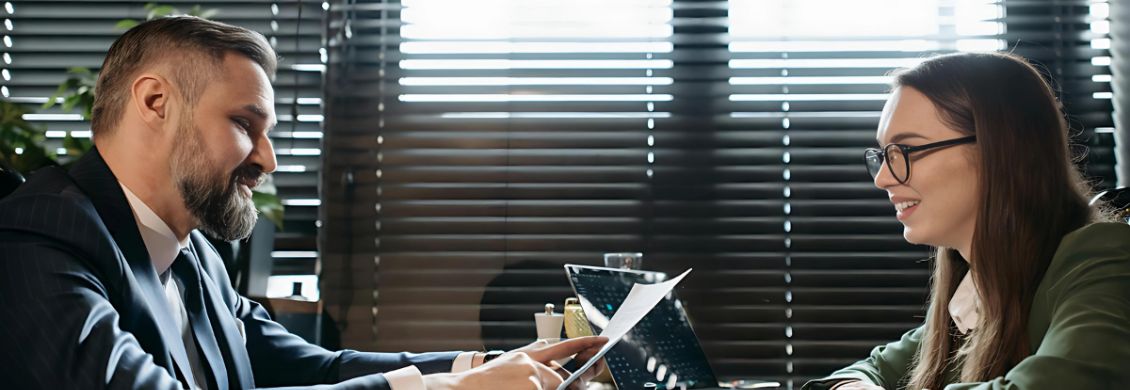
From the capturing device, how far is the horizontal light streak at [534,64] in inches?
121

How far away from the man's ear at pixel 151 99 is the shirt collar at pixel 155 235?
0.39 ft

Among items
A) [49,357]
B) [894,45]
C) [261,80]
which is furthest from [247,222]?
[894,45]

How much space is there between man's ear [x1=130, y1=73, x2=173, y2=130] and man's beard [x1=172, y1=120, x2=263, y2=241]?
0.12ft


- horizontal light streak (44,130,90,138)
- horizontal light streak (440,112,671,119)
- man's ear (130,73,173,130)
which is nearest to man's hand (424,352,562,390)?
man's ear (130,73,173,130)

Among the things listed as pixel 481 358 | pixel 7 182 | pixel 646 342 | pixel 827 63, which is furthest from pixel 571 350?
pixel 827 63

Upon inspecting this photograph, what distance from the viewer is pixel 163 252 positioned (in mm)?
1639

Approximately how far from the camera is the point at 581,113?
3088 millimetres

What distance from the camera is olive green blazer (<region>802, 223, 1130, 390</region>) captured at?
1.16m

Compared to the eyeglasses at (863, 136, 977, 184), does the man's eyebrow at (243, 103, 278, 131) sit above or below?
above

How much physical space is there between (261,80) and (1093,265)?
1363 millimetres

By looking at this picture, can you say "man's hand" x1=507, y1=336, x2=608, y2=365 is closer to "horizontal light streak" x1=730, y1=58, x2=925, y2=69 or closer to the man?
the man

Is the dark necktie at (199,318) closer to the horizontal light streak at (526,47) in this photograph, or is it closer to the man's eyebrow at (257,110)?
the man's eyebrow at (257,110)

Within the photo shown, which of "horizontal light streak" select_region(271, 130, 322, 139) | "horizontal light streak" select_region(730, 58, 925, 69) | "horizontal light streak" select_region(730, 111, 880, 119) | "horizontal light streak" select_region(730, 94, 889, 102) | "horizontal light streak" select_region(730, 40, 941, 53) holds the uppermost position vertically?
"horizontal light streak" select_region(730, 40, 941, 53)

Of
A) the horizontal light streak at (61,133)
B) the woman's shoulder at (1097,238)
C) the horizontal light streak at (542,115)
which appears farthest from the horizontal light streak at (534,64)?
the woman's shoulder at (1097,238)
